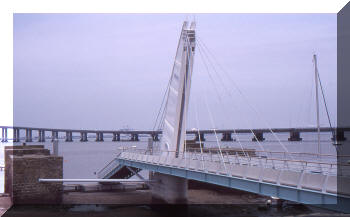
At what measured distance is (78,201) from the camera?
4050 cm

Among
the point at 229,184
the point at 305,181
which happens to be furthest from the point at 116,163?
the point at 305,181

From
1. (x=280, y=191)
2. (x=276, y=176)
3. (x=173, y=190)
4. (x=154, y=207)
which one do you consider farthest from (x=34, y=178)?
(x=280, y=191)

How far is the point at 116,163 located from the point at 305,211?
19.3 meters

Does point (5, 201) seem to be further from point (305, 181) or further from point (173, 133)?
point (305, 181)

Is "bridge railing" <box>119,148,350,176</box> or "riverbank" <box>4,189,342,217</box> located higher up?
"bridge railing" <box>119,148,350,176</box>

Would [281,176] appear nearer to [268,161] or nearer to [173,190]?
[268,161]

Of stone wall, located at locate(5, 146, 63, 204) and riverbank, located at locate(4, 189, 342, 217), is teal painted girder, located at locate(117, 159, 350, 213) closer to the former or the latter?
riverbank, located at locate(4, 189, 342, 217)

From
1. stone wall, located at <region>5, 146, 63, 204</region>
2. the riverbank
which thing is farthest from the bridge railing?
stone wall, located at <region>5, 146, 63, 204</region>

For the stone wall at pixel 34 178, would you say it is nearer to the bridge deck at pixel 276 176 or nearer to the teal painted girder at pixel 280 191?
the bridge deck at pixel 276 176

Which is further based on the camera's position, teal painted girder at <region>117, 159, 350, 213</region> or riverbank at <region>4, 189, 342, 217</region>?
riverbank at <region>4, 189, 342, 217</region>

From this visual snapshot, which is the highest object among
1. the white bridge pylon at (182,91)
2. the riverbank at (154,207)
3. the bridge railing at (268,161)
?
the white bridge pylon at (182,91)

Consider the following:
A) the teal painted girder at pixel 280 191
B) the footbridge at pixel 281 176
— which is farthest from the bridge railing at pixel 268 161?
the teal painted girder at pixel 280 191

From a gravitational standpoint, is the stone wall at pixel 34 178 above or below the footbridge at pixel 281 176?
below

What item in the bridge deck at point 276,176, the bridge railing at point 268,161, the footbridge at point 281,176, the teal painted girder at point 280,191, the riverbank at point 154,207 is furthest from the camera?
the riverbank at point 154,207
